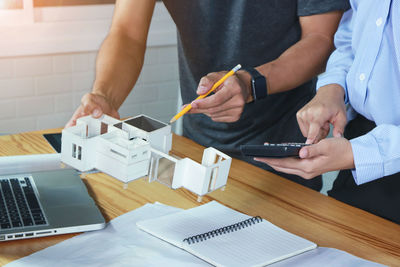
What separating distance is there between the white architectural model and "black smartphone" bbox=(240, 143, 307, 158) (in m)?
0.04

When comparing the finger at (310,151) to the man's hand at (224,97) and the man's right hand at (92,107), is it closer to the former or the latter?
the man's hand at (224,97)

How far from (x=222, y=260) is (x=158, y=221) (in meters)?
0.20

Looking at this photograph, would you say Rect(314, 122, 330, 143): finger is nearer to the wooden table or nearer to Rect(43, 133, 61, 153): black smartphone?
the wooden table

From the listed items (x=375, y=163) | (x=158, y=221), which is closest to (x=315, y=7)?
(x=375, y=163)

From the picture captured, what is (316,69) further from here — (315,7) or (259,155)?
(259,155)

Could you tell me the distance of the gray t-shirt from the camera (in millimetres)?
1730

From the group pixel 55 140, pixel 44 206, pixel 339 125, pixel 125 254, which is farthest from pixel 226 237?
pixel 55 140

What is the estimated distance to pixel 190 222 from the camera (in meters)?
1.12

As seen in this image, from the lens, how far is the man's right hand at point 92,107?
4.54 feet

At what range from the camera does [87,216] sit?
1102 millimetres

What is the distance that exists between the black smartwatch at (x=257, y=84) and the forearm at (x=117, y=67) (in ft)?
1.30

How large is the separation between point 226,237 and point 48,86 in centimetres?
247

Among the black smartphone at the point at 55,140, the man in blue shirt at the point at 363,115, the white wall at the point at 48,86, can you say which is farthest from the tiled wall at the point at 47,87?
the man in blue shirt at the point at 363,115

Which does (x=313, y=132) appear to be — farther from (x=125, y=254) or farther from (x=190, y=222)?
(x=125, y=254)
